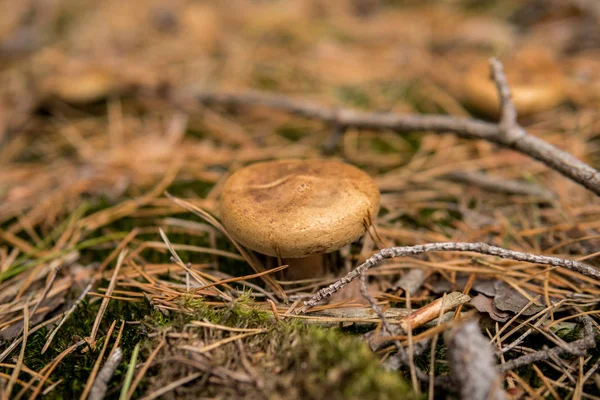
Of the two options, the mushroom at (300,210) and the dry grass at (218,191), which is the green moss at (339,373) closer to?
the dry grass at (218,191)

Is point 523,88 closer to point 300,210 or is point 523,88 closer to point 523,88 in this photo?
point 523,88

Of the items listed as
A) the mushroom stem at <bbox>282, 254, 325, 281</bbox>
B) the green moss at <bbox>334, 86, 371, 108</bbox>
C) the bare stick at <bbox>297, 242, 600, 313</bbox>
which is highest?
the green moss at <bbox>334, 86, 371, 108</bbox>

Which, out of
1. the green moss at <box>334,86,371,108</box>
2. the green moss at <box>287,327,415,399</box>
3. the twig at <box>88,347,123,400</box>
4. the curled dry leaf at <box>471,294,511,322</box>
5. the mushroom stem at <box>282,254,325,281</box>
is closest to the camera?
the green moss at <box>287,327,415,399</box>

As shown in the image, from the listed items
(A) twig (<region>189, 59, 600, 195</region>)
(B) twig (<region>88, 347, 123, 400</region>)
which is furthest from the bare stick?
(B) twig (<region>88, 347, 123, 400</region>)

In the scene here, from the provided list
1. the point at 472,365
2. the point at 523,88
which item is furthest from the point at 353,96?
the point at 472,365

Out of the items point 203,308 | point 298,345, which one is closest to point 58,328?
point 203,308

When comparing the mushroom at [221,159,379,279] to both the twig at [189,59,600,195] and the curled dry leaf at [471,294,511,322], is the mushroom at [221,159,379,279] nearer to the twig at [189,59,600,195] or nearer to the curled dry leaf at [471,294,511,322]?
the curled dry leaf at [471,294,511,322]

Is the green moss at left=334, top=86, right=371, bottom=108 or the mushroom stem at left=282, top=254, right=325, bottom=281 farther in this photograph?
the green moss at left=334, top=86, right=371, bottom=108

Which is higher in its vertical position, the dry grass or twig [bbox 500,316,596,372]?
the dry grass
